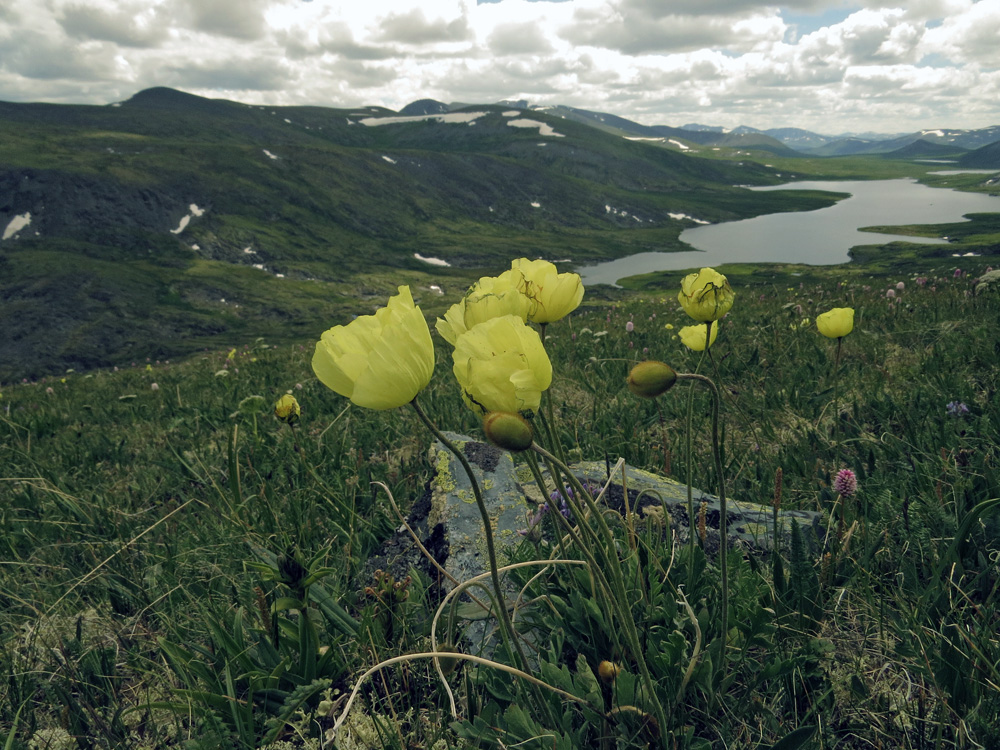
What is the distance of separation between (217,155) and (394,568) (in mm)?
109020

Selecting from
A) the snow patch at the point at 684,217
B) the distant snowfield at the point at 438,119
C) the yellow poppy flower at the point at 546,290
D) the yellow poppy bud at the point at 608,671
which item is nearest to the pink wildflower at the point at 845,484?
the yellow poppy bud at the point at 608,671

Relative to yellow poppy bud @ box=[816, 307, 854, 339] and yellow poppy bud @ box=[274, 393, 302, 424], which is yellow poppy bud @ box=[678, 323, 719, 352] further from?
yellow poppy bud @ box=[274, 393, 302, 424]

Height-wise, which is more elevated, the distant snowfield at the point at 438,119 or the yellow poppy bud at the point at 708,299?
the distant snowfield at the point at 438,119

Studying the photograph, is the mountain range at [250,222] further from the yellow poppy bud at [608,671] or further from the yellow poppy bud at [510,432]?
the yellow poppy bud at [510,432]

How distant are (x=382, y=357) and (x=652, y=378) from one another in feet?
2.03

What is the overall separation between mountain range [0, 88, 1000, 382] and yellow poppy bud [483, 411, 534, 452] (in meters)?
46.8

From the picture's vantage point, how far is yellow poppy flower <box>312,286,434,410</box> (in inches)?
53.1

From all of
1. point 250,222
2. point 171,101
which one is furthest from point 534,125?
point 250,222

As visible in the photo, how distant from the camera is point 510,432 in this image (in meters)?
1.05

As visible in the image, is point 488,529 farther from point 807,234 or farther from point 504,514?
point 807,234

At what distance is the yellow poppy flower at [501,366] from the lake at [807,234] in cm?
5220

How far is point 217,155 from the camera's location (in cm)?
9425

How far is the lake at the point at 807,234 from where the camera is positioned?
7388cm

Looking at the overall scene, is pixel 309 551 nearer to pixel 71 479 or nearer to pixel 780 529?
pixel 780 529
